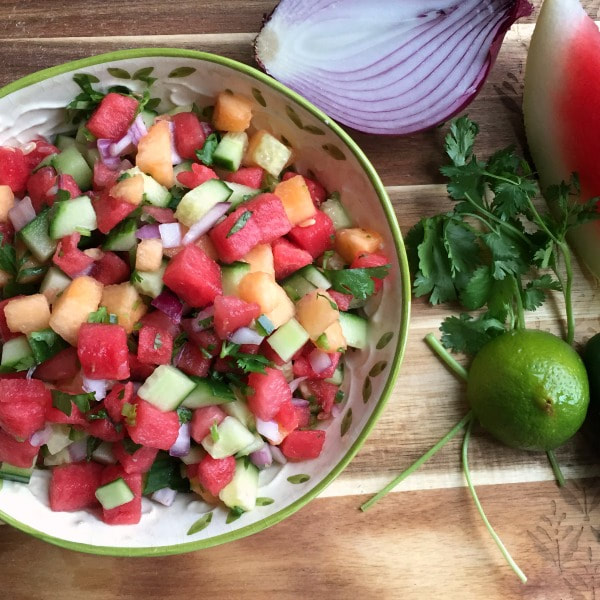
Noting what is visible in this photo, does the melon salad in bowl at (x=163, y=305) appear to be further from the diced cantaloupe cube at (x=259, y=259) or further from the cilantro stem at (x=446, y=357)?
the cilantro stem at (x=446, y=357)

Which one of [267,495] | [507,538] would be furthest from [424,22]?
[507,538]

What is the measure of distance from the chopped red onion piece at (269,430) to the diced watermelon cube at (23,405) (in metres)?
0.52

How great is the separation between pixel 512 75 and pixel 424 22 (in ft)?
1.20

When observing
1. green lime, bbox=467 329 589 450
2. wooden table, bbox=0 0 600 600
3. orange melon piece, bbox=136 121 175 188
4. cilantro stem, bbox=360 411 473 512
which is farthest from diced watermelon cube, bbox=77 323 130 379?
green lime, bbox=467 329 589 450

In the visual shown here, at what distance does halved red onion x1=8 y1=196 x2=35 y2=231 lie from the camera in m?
1.58

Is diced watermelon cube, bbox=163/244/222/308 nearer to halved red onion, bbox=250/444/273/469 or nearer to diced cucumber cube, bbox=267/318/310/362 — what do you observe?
diced cucumber cube, bbox=267/318/310/362

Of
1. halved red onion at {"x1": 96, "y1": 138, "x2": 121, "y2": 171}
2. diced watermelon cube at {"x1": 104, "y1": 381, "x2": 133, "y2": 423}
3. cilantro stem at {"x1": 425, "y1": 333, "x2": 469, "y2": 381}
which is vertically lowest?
cilantro stem at {"x1": 425, "y1": 333, "x2": 469, "y2": 381}

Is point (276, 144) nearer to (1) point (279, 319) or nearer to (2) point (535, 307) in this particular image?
(1) point (279, 319)

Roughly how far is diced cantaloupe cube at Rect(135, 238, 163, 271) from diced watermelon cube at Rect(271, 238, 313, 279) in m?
0.30

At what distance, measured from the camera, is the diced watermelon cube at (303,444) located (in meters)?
1.66

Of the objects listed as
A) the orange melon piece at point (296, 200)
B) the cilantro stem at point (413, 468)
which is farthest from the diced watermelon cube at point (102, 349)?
the cilantro stem at point (413, 468)

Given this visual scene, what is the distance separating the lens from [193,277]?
146cm

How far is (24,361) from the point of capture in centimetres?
149

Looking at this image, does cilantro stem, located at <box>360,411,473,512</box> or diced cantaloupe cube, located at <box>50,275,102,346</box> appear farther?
cilantro stem, located at <box>360,411,473,512</box>
